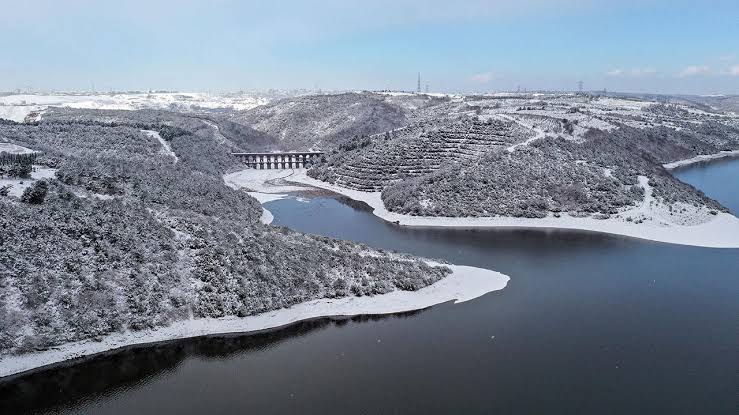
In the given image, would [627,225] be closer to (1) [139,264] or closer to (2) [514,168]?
(2) [514,168]

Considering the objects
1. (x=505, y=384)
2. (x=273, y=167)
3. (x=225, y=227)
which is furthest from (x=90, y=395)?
(x=273, y=167)

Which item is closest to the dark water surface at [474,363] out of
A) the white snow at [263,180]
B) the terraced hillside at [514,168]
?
the terraced hillside at [514,168]

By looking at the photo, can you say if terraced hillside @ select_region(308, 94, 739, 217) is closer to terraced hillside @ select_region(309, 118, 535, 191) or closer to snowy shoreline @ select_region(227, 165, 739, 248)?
terraced hillside @ select_region(309, 118, 535, 191)

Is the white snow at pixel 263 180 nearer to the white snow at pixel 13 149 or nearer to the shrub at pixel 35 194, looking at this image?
the white snow at pixel 13 149

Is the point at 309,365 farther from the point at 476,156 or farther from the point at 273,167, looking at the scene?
the point at 273,167

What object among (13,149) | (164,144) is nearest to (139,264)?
(13,149)

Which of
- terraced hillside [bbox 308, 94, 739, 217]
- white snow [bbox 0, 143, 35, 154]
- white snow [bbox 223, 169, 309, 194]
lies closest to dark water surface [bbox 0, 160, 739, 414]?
terraced hillside [bbox 308, 94, 739, 217]
